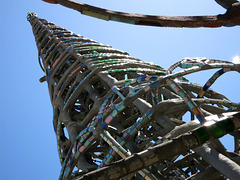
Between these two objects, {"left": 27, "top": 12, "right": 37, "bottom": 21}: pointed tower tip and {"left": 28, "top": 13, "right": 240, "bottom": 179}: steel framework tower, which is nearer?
{"left": 28, "top": 13, "right": 240, "bottom": 179}: steel framework tower

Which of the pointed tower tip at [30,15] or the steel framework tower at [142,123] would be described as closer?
the steel framework tower at [142,123]

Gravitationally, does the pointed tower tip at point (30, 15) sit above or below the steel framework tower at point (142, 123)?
above

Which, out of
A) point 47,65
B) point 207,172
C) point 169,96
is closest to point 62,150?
point 169,96

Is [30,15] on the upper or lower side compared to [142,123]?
upper

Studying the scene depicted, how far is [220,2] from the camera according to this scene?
3025 mm

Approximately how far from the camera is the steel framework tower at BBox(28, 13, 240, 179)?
2521 millimetres

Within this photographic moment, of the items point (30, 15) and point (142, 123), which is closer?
point (142, 123)

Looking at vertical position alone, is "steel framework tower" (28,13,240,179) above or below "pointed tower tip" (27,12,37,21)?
below

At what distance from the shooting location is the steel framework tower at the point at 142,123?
252 centimetres

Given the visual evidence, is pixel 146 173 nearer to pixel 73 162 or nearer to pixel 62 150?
pixel 73 162

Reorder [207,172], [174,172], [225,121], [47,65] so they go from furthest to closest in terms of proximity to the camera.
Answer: [47,65], [174,172], [207,172], [225,121]

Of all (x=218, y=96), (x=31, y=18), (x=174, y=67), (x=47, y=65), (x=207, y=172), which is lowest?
(x=207, y=172)

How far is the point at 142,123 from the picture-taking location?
5.98 m

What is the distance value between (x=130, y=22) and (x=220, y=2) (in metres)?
1.03
